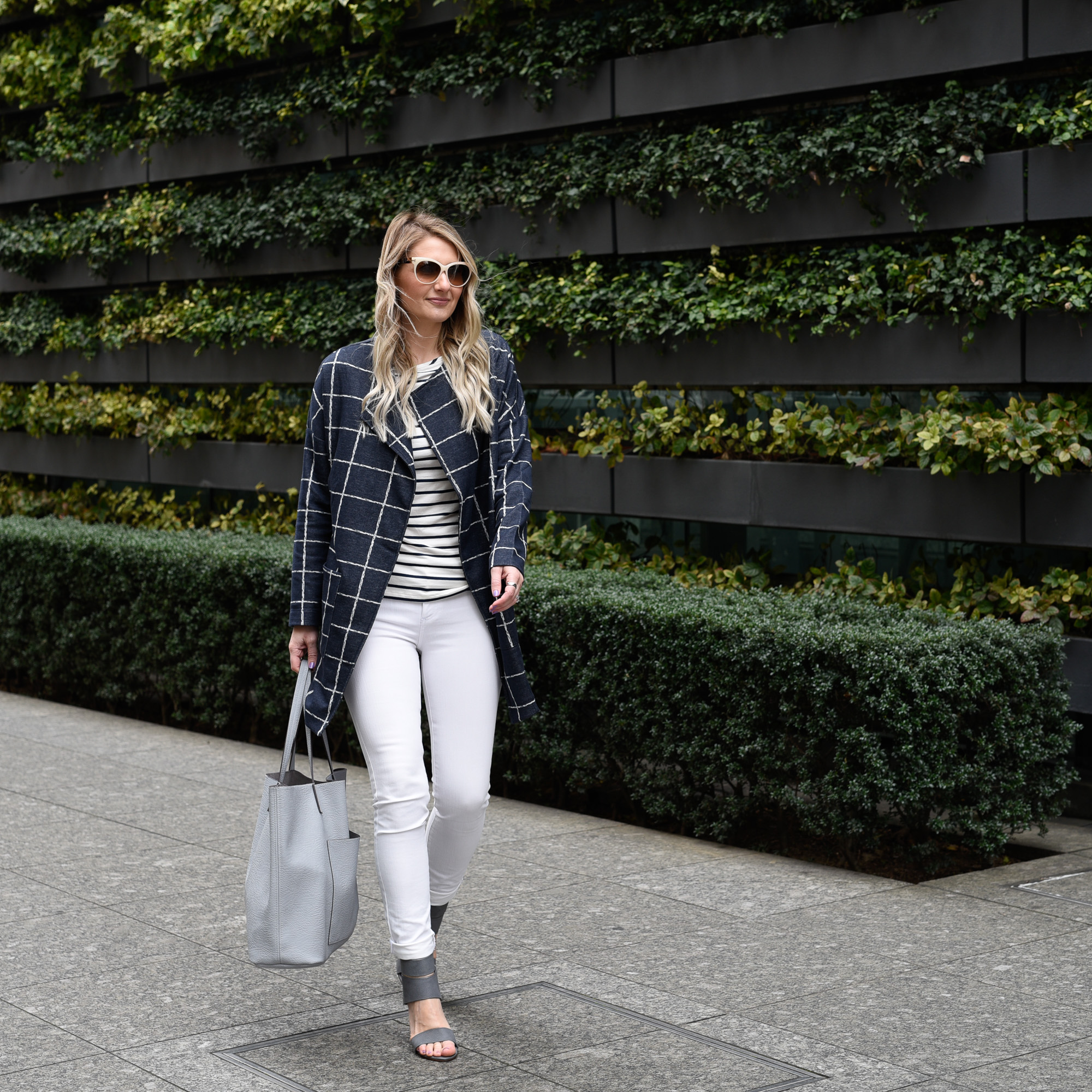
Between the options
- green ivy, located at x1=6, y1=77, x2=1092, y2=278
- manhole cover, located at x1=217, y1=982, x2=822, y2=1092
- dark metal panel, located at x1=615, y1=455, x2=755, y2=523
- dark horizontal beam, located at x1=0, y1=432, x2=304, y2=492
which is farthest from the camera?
dark horizontal beam, located at x1=0, y1=432, x2=304, y2=492

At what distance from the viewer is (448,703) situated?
396 centimetres

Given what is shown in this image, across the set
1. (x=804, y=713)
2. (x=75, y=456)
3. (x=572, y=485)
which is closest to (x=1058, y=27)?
(x=804, y=713)

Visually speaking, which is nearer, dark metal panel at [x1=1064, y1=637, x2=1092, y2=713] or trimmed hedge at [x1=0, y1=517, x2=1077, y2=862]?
trimmed hedge at [x1=0, y1=517, x2=1077, y2=862]

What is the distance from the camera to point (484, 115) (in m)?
9.02

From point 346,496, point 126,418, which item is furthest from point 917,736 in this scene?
point 126,418

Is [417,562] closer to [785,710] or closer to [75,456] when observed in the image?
[785,710]

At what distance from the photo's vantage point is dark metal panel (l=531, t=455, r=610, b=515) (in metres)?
8.52

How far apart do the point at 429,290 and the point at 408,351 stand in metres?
0.19

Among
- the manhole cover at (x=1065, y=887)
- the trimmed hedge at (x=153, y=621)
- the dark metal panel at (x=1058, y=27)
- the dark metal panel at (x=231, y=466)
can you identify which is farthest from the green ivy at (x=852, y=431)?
the dark metal panel at (x=231, y=466)

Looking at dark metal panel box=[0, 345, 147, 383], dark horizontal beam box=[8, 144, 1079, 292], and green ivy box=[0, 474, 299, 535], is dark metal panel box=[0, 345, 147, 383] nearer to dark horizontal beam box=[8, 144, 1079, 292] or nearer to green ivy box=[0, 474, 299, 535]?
green ivy box=[0, 474, 299, 535]

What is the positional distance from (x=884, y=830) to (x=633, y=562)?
3014 mm

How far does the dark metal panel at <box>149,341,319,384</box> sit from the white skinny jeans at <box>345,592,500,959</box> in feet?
20.2

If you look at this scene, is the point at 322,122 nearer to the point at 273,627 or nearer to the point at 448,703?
the point at 273,627

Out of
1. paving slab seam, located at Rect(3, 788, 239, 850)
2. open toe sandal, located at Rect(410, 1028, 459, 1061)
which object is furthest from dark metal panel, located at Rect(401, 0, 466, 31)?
open toe sandal, located at Rect(410, 1028, 459, 1061)
